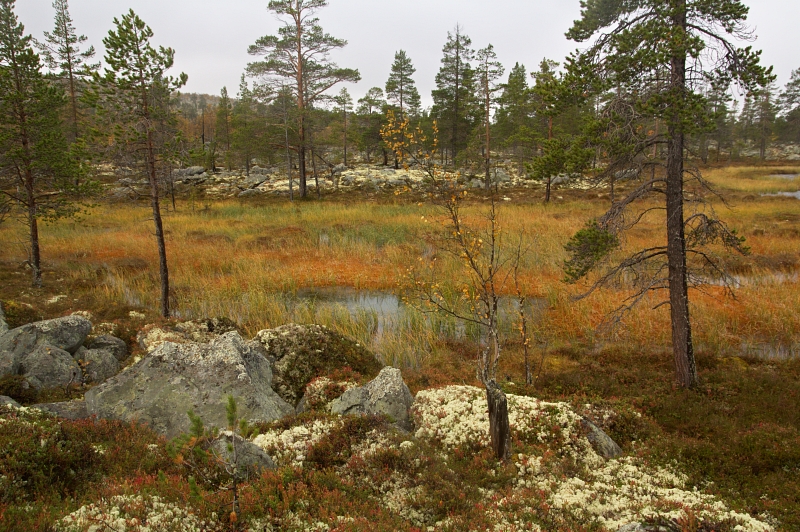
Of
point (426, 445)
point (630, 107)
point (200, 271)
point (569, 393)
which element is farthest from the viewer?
point (200, 271)

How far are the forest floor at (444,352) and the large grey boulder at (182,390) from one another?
818 millimetres

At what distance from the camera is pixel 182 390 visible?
6.40m

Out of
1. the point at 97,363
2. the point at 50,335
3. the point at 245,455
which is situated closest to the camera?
the point at 245,455

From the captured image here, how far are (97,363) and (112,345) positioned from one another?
→ 1.19 m

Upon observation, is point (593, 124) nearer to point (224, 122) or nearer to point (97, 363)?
point (97, 363)

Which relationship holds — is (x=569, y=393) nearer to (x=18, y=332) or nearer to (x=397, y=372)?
(x=397, y=372)

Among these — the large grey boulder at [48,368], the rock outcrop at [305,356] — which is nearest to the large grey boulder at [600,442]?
the rock outcrop at [305,356]

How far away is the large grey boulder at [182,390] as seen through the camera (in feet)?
20.1

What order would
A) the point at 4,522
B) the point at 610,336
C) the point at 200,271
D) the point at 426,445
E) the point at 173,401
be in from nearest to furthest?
the point at 4,522, the point at 426,445, the point at 173,401, the point at 610,336, the point at 200,271

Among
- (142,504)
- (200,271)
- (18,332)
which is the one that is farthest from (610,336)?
(200,271)

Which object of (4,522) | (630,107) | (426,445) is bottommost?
(426,445)

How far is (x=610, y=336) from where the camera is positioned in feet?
35.7

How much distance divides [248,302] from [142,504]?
10.3 meters

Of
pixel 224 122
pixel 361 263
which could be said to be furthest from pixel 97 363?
pixel 224 122
